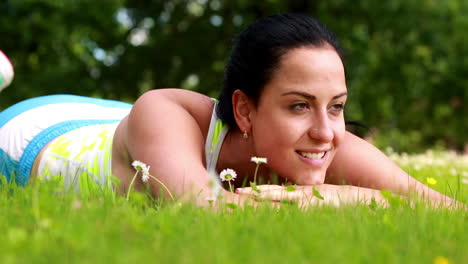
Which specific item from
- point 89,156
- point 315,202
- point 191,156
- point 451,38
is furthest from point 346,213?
point 451,38

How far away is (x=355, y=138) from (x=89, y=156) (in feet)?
6.07

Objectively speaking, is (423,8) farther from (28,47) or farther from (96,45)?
(28,47)

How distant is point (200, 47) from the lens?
13.7 metres

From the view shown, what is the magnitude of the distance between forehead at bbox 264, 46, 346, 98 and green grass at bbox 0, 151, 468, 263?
0.78 metres

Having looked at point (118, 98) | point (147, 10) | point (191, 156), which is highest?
point (147, 10)

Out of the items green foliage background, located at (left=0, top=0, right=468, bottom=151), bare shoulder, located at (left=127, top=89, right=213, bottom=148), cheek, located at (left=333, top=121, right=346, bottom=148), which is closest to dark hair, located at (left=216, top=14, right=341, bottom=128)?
bare shoulder, located at (left=127, top=89, right=213, bottom=148)

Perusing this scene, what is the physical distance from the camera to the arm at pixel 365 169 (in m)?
3.74

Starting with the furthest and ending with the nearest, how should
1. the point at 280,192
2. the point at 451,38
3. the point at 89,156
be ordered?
the point at 451,38 < the point at 89,156 < the point at 280,192

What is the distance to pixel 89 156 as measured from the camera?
408 centimetres

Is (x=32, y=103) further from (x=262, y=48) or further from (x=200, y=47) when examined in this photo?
(x=200, y=47)

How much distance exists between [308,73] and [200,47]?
10.6 meters

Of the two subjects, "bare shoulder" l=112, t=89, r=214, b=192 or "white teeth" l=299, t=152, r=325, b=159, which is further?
"white teeth" l=299, t=152, r=325, b=159

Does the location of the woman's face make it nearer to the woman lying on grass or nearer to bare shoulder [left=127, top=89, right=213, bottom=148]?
the woman lying on grass

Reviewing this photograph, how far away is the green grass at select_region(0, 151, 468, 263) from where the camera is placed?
1.88 meters
